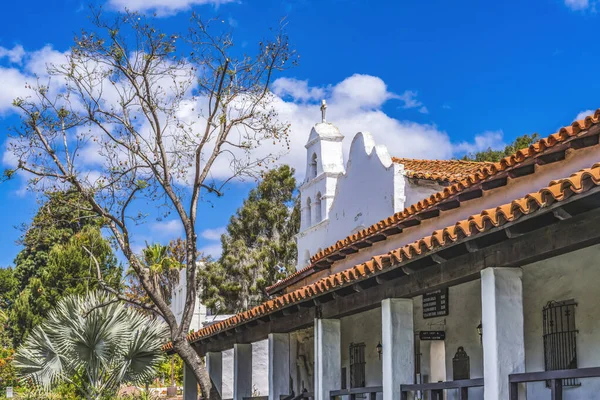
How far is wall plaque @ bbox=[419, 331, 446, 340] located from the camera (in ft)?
41.4

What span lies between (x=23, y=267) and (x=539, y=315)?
3860 centimetres

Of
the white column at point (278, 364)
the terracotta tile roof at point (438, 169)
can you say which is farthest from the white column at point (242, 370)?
the terracotta tile roof at point (438, 169)

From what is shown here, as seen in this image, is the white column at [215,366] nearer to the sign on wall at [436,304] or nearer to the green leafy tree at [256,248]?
the sign on wall at [436,304]

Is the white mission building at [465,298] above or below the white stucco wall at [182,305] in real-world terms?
below

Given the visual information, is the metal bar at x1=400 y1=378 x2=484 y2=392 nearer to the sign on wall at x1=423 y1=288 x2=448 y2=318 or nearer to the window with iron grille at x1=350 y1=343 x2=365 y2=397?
the sign on wall at x1=423 y1=288 x2=448 y2=318

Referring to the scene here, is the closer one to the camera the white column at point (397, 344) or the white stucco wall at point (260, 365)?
the white column at point (397, 344)

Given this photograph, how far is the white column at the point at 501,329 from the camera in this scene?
802 centimetres

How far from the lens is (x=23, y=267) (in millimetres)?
44875

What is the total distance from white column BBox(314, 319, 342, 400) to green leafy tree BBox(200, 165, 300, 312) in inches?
1133

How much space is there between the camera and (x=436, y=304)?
1248 cm

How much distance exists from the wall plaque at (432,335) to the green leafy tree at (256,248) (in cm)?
2877

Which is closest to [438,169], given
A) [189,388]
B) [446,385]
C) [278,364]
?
[278,364]

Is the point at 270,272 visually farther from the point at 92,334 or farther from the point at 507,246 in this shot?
the point at 507,246

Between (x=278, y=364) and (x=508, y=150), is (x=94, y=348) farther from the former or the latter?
(x=508, y=150)
